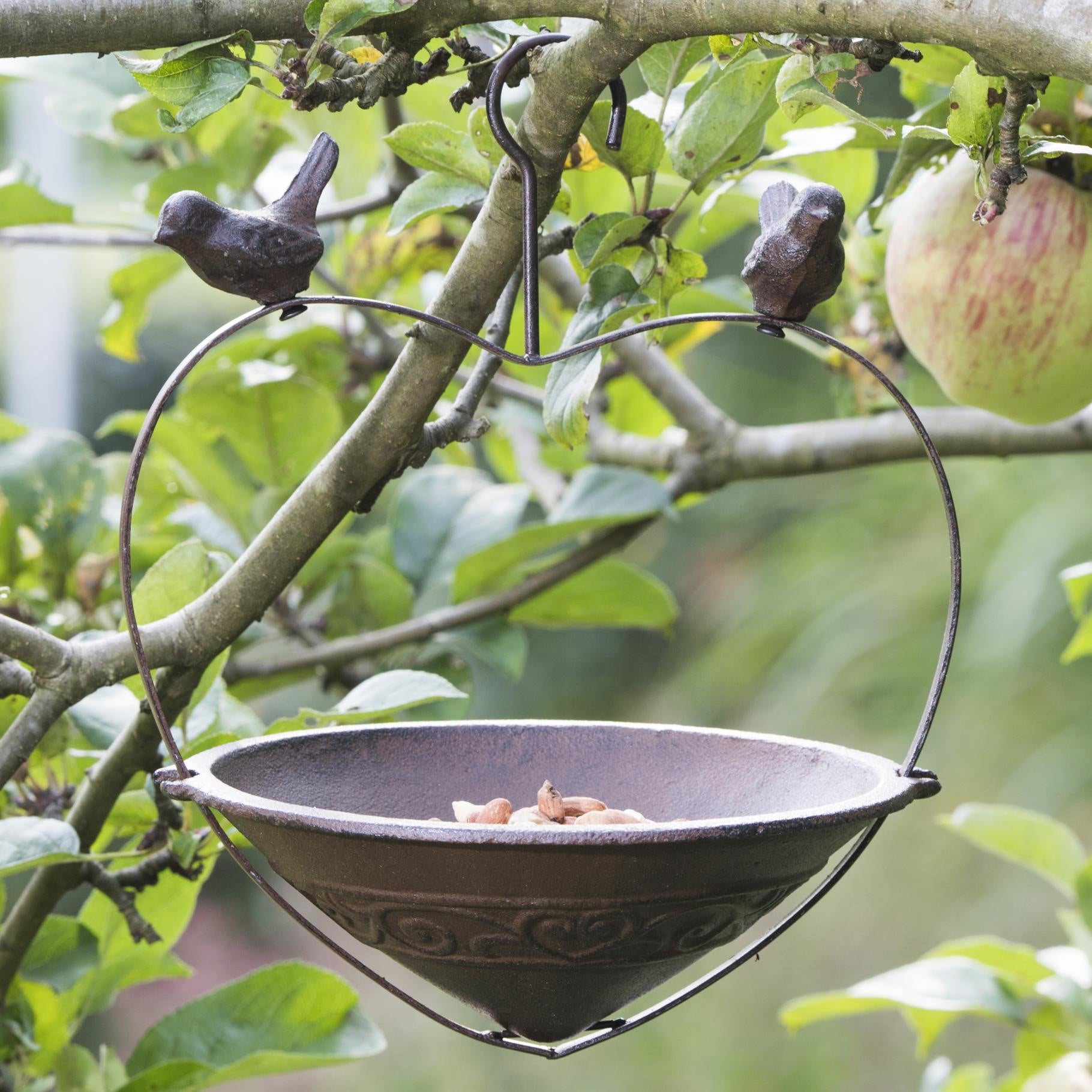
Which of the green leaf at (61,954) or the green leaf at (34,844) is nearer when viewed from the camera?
the green leaf at (34,844)

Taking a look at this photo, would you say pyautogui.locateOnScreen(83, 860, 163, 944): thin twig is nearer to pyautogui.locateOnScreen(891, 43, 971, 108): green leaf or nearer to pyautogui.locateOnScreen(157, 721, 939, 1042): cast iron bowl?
pyautogui.locateOnScreen(157, 721, 939, 1042): cast iron bowl

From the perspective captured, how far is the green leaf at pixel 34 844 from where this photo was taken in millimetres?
404

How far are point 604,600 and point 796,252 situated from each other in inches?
17.7

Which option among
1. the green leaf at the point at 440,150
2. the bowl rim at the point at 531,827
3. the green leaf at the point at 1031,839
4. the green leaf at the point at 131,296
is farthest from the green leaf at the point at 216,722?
the green leaf at the point at 1031,839

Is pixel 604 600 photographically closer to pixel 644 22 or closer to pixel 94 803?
pixel 94 803

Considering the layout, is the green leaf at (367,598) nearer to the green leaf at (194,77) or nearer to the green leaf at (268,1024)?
the green leaf at (268,1024)

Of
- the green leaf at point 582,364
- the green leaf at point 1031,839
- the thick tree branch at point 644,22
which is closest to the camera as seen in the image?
the thick tree branch at point 644,22

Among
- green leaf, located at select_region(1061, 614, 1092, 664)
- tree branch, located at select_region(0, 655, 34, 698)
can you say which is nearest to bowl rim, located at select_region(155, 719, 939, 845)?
tree branch, located at select_region(0, 655, 34, 698)

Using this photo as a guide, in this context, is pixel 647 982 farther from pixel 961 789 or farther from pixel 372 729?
pixel 961 789

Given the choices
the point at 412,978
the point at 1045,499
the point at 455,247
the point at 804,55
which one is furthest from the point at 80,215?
the point at 412,978

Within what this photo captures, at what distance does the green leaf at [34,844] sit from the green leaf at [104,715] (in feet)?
0.21

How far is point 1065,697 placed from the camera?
1.88m

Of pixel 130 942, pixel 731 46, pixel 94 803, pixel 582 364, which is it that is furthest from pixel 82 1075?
pixel 731 46

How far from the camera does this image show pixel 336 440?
→ 0.79m
